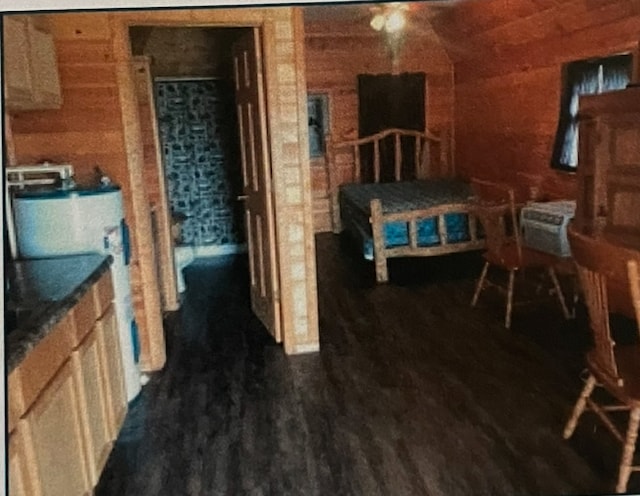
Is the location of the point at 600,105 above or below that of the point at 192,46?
below

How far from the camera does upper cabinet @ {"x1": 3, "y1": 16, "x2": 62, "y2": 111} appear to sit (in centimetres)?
170

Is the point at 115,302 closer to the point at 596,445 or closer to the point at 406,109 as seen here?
the point at 596,445

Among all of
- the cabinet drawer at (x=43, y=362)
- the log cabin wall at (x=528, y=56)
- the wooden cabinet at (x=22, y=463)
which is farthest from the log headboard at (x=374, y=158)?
the wooden cabinet at (x=22, y=463)

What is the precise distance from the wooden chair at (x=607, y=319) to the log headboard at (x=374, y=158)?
336 cm

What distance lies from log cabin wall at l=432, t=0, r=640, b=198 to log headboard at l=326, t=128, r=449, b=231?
1702mm

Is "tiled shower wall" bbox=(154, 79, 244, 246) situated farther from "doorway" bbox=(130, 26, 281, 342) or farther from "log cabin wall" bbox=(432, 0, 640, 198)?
"log cabin wall" bbox=(432, 0, 640, 198)

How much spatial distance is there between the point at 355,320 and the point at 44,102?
2.08 m

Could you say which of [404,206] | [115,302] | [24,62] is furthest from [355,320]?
[24,62]

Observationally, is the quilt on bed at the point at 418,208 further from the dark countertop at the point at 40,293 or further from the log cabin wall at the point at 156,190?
the dark countertop at the point at 40,293

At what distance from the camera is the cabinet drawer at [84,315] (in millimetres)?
1771

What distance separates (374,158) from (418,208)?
1497 mm

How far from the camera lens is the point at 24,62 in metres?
1.89

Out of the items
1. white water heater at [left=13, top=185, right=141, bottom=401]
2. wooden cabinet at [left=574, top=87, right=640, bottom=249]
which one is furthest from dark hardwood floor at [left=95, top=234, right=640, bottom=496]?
white water heater at [left=13, top=185, right=141, bottom=401]

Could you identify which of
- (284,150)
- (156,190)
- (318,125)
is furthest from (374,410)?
(318,125)
